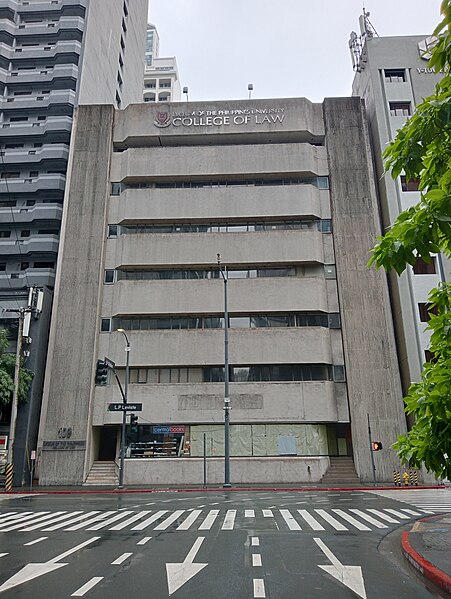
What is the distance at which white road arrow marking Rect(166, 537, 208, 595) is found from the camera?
765 centimetres

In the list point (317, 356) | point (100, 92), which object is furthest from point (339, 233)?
point (100, 92)

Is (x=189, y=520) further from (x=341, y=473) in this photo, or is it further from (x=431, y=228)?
(x=341, y=473)

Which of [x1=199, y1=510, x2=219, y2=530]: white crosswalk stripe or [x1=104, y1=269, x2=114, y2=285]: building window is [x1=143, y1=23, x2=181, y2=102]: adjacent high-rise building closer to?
[x1=104, y1=269, x2=114, y2=285]: building window

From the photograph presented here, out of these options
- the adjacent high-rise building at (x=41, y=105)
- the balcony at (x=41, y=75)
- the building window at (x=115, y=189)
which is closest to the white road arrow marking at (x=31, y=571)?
the adjacent high-rise building at (x=41, y=105)

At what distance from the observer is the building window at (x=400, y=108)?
4187cm

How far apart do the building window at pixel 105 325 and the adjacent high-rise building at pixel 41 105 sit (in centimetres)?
561

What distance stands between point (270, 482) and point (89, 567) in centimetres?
2773

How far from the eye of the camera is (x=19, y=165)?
5328 cm

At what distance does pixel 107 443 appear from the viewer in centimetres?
4056

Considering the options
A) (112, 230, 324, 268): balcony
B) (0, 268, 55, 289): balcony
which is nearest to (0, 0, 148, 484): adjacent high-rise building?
(0, 268, 55, 289): balcony

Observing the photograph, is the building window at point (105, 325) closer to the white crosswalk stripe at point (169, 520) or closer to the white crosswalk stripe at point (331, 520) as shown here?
the white crosswalk stripe at point (169, 520)

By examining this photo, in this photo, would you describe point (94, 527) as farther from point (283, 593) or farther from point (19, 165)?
point (19, 165)

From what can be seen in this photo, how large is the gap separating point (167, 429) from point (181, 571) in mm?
29037

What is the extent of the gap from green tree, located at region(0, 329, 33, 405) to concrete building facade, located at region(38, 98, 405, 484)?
1.92m
